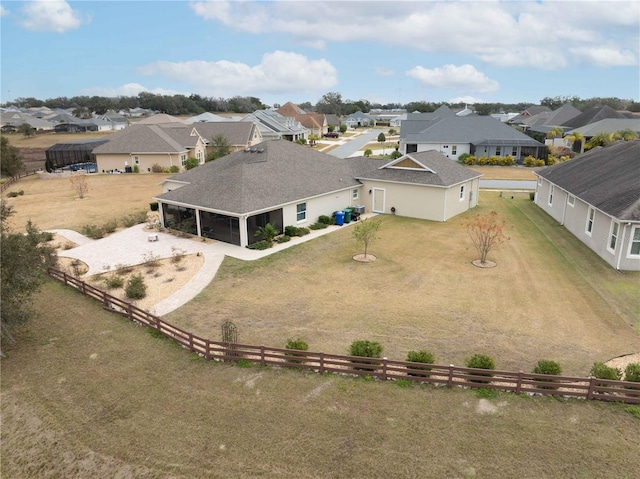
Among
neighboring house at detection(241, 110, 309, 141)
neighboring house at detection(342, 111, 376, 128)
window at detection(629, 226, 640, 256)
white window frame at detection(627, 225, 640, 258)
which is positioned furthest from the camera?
neighboring house at detection(342, 111, 376, 128)

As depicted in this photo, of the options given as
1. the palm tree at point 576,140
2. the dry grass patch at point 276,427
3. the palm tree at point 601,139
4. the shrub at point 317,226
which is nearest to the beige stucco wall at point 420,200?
the shrub at point 317,226

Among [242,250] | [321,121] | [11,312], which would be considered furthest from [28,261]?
[321,121]

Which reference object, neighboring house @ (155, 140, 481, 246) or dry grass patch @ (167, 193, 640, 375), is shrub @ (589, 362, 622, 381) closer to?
dry grass patch @ (167, 193, 640, 375)

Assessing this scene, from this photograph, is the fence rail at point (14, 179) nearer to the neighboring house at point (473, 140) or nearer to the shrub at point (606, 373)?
the neighboring house at point (473, 140)

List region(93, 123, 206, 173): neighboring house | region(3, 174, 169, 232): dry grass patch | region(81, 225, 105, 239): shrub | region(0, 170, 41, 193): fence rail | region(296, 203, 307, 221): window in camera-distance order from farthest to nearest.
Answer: region(93, 123, 206, 173): neighboring house → region(0, 170, 41, 193): fence rail → region(3, 174, 169, 232): dry grass patch → region(296, 203, 307, 221): window → region(81, 225, 105, 239): shrub

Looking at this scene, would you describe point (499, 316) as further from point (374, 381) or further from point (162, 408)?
point (162, 408)

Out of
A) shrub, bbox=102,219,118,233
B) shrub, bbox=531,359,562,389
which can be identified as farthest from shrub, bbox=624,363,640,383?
shrub, bbox=102,219,118,233

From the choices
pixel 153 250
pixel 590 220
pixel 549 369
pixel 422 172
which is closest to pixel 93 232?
pixel 153 250
